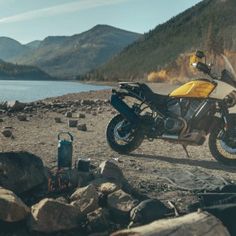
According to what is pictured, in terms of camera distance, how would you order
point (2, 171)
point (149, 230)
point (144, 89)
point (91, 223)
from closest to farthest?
1. point (149, 230)
2. point (91, 223)
3. point (2, 171)
4. point (144, 89)

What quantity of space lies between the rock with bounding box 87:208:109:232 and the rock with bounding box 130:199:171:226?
32cm

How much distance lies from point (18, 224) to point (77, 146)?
5073 mm

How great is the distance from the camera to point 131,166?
8.66 meters

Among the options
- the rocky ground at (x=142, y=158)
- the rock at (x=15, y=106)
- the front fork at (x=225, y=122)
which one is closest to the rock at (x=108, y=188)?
the rocky ground at (x=142, y=158)

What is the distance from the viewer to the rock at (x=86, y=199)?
594 cm

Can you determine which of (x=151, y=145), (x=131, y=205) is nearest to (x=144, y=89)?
(x=151, y=145)

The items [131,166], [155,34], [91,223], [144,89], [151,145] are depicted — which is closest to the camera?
[91,223]

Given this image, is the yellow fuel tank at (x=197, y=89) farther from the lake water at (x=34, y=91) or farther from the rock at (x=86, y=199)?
the lake water at (x=34, y=91)

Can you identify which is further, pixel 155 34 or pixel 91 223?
pixel 155 34

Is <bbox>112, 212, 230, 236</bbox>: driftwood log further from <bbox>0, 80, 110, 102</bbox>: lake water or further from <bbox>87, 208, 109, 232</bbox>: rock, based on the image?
<bbox>0, 80, 110, 102</bbox>: lake water

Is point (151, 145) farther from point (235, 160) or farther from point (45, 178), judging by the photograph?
point (45, 178)

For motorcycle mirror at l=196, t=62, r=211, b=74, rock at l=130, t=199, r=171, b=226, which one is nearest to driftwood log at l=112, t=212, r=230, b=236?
rock at l=130, t=199, r=171, b=226

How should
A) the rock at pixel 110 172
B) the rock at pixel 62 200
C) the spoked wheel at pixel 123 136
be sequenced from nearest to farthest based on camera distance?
the rock at pixel 62 200 → the rock at pixel 110 172 → the spoked wheel at pixel 123 136

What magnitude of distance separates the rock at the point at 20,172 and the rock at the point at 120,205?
42.3 inches
